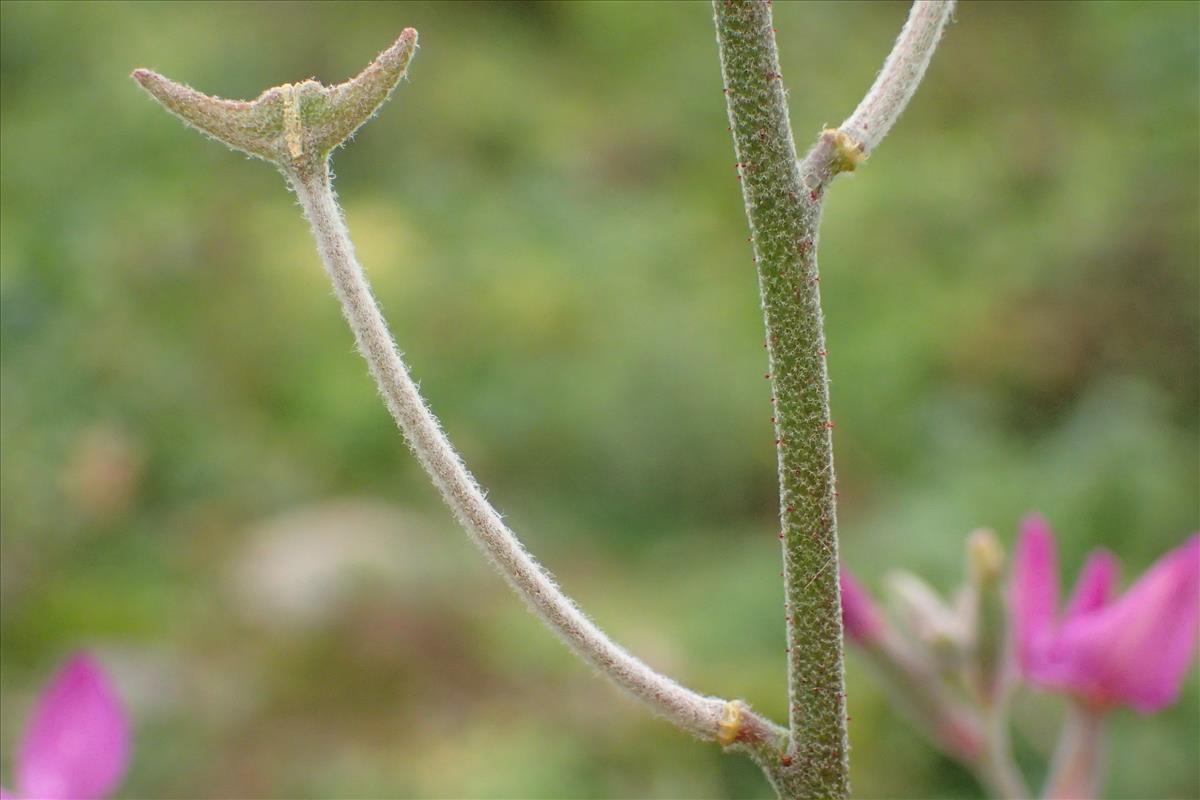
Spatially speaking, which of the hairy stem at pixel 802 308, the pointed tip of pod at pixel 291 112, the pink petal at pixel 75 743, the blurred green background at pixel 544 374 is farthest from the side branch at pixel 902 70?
the blurred green background at pixel 544 374

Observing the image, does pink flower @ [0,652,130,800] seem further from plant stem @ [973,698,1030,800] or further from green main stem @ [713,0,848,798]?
plant stem @ [973,698,1030,800]

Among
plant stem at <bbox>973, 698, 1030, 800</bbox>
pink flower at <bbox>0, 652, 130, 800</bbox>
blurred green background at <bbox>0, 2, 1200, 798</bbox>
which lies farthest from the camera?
blurred green background at <bbox>0, 2, 1200, 798</bbox>

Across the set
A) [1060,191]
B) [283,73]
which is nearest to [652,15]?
[283,73]

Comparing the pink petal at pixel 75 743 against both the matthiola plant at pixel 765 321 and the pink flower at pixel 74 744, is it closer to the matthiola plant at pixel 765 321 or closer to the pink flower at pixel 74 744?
the pink flower at pixel 74 744

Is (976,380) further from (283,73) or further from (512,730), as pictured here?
(283,73)

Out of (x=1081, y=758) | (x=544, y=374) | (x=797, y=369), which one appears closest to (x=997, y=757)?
(x=1081, y=758)

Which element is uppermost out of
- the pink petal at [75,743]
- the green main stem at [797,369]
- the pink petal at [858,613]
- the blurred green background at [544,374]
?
the blurred green background at [544,374]

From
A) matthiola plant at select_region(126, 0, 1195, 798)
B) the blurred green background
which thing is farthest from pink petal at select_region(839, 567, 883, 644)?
the blurred green background
